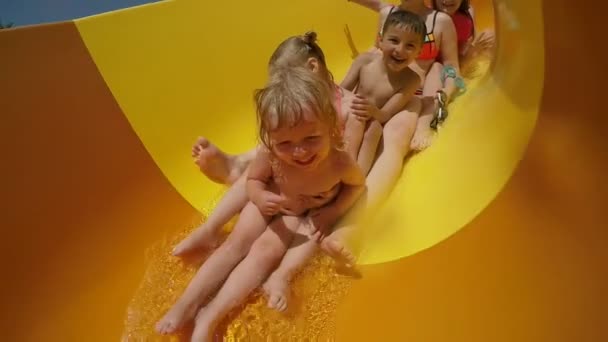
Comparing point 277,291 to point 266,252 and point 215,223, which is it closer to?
point 266,252

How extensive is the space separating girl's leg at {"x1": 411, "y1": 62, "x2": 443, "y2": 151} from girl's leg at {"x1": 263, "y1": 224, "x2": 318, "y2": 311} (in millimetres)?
360

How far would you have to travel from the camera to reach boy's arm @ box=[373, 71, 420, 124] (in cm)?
129

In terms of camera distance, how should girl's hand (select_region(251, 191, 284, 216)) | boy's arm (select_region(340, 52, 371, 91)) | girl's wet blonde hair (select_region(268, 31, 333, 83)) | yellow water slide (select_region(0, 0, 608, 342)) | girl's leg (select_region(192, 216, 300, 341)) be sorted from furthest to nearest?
boy's arm (select_region(340, 52, 371, 91))
girl's wet blonde hair (select_region(268, 31, 333, 83))
girl's hand (select_region(251, 191, 284, 216))
girl's leg (select_region(192, 216, 300, 341))
yellow water slide (select_region(0, 0, 608, 342))

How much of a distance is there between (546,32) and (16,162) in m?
1.02

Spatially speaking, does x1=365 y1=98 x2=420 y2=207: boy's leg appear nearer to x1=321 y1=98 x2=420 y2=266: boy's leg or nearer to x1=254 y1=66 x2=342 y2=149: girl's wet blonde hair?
x1=321 y1=98 x2=420 y2=266: boy's leg

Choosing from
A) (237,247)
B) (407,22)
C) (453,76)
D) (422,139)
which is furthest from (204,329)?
(453,76)

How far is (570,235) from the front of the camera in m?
0.87

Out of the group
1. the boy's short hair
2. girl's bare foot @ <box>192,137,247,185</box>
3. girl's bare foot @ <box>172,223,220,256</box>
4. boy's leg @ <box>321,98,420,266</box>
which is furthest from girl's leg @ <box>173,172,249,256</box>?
the boy's short hair

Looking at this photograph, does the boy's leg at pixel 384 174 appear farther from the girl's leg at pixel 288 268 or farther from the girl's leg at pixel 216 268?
the girl's leg at pixel 216 268

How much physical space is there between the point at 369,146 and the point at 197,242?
42cm

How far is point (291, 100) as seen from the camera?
88 centimetres

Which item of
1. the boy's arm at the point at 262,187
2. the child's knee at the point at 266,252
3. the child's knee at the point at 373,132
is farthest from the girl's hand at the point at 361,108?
the child's knee at the point at 266,252

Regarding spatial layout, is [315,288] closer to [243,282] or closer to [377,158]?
[243,282]

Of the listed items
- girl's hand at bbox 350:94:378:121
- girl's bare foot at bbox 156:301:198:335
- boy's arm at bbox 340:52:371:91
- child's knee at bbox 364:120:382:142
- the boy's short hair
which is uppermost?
the boy's short hair
